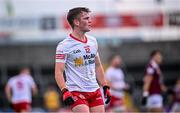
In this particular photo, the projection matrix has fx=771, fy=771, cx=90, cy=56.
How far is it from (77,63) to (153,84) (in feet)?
21.8

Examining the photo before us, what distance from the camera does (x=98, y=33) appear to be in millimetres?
33625

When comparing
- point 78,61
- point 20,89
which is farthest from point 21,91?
point 78,61

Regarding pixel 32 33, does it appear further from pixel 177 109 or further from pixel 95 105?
pixel 95 105

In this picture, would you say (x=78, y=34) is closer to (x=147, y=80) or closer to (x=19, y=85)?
(x=147, y=80)

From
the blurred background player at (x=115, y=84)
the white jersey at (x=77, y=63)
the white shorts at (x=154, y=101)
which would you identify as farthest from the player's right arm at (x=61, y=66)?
the blurred background player at (x=115, y=84)

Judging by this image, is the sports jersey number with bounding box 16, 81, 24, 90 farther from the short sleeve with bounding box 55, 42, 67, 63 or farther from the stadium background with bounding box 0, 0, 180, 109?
the stadium background with bounding box 0, 0, 180, 109

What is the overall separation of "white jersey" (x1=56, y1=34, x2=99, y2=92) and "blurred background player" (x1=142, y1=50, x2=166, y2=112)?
6098mm

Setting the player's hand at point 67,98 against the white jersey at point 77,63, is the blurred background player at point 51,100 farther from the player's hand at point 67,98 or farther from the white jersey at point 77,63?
the player's hand at point 67,98

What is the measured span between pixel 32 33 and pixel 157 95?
17.2m

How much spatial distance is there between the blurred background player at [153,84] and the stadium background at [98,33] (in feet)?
51.3

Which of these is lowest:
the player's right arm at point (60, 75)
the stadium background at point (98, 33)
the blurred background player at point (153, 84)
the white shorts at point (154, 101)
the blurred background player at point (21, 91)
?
the stadium background at point (98, 33)

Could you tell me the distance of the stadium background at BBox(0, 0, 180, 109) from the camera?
33500mm

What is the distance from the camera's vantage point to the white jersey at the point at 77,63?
1084cm

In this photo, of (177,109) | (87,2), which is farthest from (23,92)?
(87,2)
